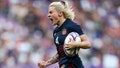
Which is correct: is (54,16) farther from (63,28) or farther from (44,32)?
(44,32)

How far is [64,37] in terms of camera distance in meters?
7.07

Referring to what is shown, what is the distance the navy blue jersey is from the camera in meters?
7.09

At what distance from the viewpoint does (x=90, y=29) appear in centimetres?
1489

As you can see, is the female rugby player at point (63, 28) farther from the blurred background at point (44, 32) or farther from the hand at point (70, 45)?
the blurred background at point (44, 32)

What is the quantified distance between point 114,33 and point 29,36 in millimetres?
2392

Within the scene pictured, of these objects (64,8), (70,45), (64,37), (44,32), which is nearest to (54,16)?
(64,8)

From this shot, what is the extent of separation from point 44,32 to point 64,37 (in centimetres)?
736

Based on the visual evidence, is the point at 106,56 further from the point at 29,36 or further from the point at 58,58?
the point at 58,58

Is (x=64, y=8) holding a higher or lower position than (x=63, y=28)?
higher

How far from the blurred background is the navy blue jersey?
6204mm

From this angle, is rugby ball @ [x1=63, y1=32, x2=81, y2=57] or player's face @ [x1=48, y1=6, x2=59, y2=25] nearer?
rugby ball @ [x1=63, y1=32, x2=81, y2=57]

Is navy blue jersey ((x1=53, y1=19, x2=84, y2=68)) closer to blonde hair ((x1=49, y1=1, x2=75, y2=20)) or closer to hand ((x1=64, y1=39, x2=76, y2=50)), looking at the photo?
blonde hair ((x1=49, y1=1, x2=75, y2=20))

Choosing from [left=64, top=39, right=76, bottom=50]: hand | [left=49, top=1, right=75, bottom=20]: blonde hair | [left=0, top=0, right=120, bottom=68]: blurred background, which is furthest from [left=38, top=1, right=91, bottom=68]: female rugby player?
[left=0, top=0, right=120, bottom=68]: blurred background

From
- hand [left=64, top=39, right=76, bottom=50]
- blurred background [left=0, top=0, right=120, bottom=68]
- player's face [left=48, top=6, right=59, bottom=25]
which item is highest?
player's face [left=48, top=6, right=59, bottom=25]
